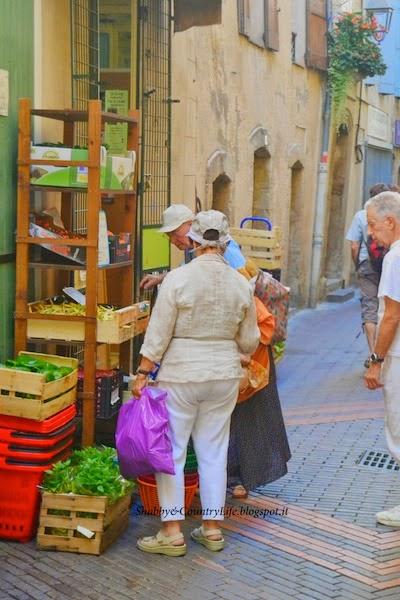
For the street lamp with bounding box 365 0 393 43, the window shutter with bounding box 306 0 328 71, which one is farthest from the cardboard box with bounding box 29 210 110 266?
the street lamp with bounding box 365 0 393 43

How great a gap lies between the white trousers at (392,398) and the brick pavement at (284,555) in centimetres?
51

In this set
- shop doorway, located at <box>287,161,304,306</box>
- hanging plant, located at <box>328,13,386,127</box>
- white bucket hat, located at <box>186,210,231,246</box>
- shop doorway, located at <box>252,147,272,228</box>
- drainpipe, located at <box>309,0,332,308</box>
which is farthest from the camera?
drainpipe, located at <box>309,0,332,308</box>

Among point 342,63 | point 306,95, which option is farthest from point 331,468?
point 342,63

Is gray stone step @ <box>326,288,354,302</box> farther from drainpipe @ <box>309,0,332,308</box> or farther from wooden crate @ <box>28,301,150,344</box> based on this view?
Result: wooden crate @ <box>28,301,150,344</box>

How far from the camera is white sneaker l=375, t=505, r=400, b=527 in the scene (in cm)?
571

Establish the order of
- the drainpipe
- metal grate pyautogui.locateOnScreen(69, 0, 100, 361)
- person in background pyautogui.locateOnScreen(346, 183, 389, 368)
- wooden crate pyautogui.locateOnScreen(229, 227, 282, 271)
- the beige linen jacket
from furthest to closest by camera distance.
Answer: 1. the drainpipe
2. wooden crate pyautogui.locateOnScreen(229, 227, 282, 271)
3. person in background pyautogui.locateOnScreen(346, 183, 389, 368)
4. metal grate pyautogui.locateOnScreen(69, 0, 100, 361)
5. the beige linen jacket

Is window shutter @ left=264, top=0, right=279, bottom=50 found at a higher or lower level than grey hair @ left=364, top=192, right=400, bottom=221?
higher

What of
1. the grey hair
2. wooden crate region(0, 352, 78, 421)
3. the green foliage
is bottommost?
the green foliage

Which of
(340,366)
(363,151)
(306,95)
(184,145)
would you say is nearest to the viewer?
(184,145)

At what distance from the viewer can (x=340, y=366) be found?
10.8m

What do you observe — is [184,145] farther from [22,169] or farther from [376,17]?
[376,17]

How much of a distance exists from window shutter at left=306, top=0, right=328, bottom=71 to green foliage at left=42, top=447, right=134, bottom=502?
1099 cm

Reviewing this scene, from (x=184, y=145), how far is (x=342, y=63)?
275 inches

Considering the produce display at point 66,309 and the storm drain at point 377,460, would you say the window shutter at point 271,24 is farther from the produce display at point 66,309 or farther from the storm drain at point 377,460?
the produce display at point 66,309
